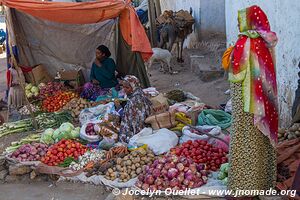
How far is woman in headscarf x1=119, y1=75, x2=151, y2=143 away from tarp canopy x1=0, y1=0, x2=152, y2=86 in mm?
1862

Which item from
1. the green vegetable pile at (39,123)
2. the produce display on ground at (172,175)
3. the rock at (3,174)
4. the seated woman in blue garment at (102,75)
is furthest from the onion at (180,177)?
the seated woman in blue garment at (102,75)

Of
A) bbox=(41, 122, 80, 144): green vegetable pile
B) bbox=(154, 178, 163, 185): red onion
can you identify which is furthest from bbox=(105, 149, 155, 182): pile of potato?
bbox=(41, 122, 80, 144): green vegetable pile

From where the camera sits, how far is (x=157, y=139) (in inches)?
221

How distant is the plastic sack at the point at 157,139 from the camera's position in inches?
218

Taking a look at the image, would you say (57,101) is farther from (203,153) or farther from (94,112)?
(203,153)

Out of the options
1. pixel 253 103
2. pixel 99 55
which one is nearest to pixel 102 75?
pixel 99 55

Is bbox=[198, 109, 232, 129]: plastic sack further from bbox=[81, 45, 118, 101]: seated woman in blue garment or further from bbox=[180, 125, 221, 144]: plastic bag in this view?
bbox=[81, 45, 118, 101]: seated woman in blue garment

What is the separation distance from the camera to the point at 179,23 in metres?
11.6

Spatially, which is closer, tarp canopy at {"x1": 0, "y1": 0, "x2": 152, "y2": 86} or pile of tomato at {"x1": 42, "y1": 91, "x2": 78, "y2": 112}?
tarp canopy at {"x1": 0, "y1": 0, "x2": 152, "y2": 86}

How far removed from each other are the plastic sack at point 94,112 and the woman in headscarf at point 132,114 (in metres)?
0.85

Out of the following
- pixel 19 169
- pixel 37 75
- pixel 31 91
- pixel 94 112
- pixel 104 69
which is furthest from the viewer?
pixel 37 75

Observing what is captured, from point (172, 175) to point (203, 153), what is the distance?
2.01ft

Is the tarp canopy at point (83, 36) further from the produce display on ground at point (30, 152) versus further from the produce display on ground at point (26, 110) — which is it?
the produce display on ground at point (30, 152)

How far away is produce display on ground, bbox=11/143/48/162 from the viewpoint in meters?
5.72
